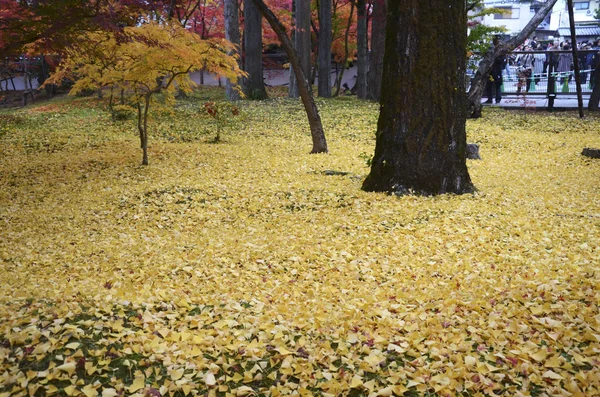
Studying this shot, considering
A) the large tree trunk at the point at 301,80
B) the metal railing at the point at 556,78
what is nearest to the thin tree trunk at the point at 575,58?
the metal railing at the point at 556,78

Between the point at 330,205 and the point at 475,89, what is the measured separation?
29.6 ft

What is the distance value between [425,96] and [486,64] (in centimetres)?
829

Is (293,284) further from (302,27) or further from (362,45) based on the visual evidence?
(362,45)

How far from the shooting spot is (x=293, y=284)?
13.3ft

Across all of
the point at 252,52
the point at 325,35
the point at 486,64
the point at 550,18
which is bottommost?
the point at 486,64

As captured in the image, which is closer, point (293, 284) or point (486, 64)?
point (293, 284)

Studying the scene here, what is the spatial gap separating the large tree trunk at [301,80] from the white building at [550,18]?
2987cm

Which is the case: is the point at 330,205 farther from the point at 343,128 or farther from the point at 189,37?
the point at 343,128

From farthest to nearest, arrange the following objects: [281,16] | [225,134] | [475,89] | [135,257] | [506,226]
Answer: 1. [281,16]
2. [475,89]
3. [225,134]
4. [506,226]
5. [135,257]

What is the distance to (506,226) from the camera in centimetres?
493

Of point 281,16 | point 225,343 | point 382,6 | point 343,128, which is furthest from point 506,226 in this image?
point 281,16

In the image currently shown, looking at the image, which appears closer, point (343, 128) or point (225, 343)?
point (225, 343)

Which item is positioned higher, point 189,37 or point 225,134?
point 189,37

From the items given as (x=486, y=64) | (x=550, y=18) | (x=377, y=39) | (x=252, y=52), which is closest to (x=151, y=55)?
(x=486, y=64)
